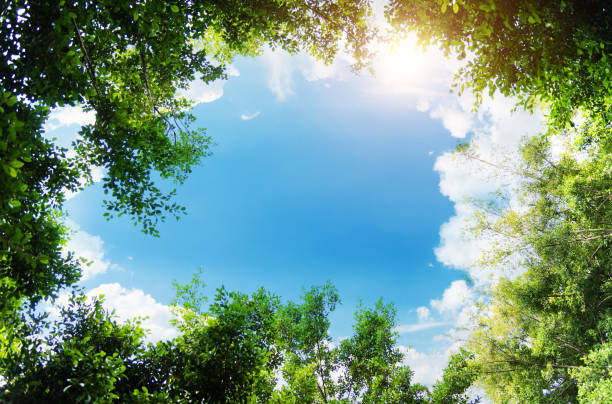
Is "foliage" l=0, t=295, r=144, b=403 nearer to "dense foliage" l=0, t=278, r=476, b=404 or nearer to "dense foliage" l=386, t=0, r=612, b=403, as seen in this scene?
"dense foliage" l=0, t=278, r=476, b=404

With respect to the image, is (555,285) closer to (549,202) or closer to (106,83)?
(549,202)

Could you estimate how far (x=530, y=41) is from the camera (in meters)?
7.37

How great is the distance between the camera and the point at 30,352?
8055 millimetres

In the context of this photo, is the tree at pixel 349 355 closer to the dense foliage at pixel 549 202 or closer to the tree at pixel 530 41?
the dense foliage at pixel 549 202

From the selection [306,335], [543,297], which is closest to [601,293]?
[543,297]

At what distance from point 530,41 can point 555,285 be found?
18.1 meters

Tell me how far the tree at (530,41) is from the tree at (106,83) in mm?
4180

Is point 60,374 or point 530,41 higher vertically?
point 530,41

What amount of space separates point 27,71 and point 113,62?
5.22 meters

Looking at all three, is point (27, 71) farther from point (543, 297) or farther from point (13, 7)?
point (543, 297)

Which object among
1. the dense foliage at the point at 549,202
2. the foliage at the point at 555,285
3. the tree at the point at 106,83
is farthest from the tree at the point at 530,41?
the foliage at the point at 555,285

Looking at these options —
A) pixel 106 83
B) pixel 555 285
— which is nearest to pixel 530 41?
pixel 106 83

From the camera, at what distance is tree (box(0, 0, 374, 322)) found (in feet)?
17.5

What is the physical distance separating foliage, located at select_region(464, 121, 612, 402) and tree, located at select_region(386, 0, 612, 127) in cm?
927
